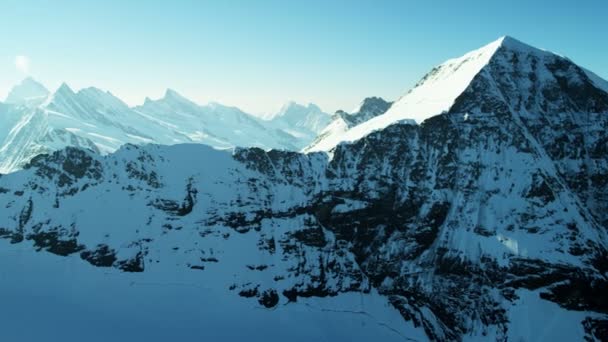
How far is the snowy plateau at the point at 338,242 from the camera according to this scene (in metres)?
153

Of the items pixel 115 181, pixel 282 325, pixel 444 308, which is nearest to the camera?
pixel 282 325

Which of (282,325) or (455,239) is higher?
(455,239)

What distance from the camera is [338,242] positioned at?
187000mm

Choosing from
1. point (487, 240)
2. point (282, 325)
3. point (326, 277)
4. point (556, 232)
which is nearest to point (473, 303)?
point (487, 240)

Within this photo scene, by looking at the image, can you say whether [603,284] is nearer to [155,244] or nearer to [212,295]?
[212,295]

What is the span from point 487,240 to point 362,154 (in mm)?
61654

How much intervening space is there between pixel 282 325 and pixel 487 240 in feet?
274

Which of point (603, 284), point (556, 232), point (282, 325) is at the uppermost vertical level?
point (556, 232)

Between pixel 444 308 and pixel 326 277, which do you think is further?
pixel 326 277

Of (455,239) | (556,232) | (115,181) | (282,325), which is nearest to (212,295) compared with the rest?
(282,325)

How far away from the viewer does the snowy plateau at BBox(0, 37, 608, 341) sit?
153m

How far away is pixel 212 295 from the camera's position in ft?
528

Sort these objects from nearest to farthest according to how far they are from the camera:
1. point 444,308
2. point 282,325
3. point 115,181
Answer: point 282,325
point 444,308
point 115,181

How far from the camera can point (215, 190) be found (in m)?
194
